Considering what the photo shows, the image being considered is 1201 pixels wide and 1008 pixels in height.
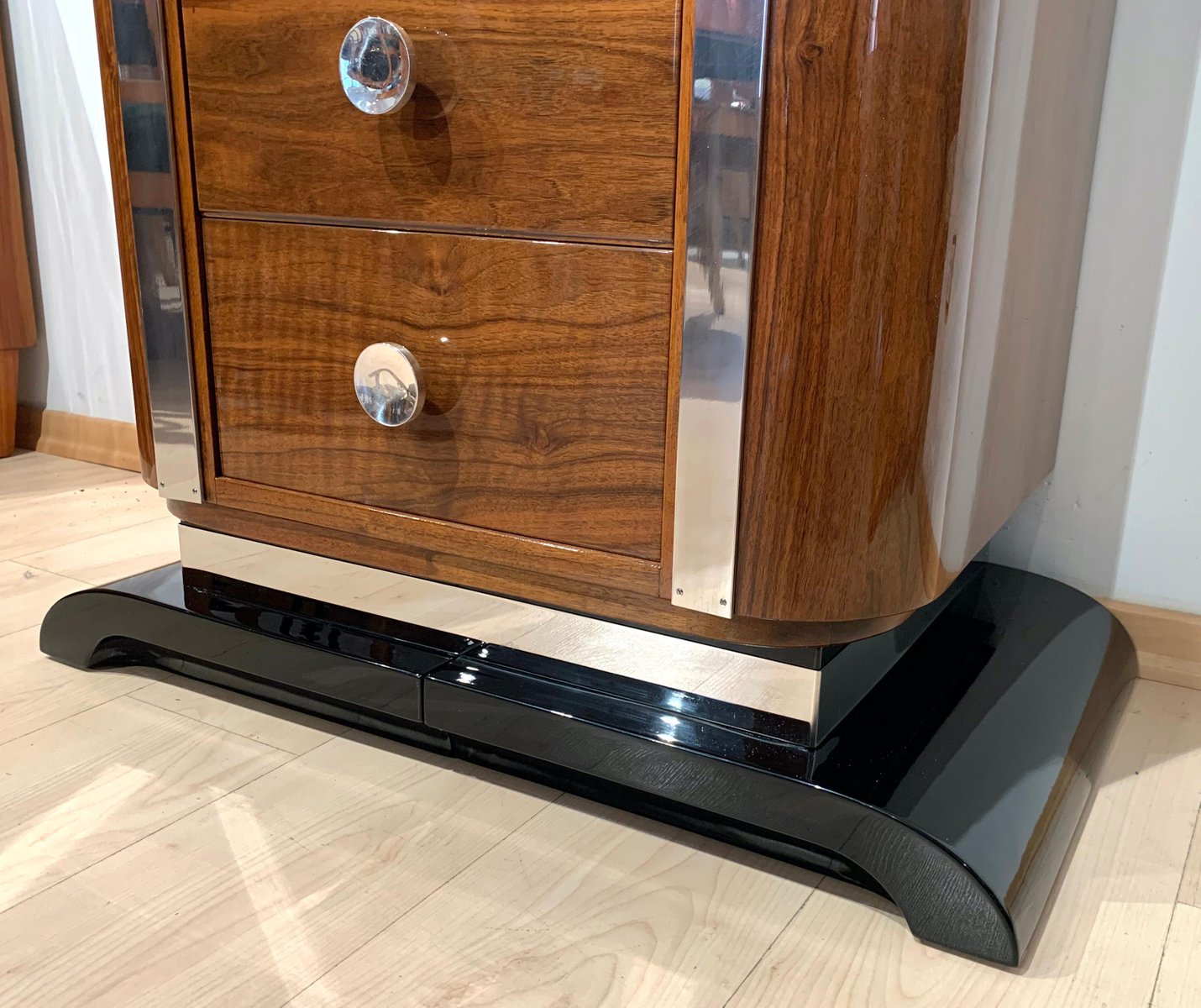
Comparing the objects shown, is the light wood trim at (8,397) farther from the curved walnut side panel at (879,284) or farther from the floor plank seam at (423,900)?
the curved walnut side panel at (879,284)

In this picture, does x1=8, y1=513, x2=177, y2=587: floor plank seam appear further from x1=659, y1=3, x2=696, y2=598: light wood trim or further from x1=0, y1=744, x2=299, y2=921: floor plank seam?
x1=659, y1=3, x2=696, y2=598: light wood trim

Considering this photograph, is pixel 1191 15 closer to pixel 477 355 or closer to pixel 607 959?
pixel 477 355

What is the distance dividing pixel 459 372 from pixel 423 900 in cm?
26

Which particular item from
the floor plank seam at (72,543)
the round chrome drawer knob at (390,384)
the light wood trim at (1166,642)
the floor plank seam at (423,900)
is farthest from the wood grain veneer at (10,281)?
the light wood trim at (1166,642)

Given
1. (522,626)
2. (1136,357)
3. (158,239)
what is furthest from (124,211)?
(1136,357)

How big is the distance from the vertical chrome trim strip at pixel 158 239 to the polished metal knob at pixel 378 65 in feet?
0.52

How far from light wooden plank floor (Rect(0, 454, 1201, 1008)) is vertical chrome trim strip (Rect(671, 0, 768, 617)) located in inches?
5.9

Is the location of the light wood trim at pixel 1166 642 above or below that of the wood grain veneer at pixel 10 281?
below

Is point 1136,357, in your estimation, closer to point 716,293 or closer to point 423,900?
point 716,293

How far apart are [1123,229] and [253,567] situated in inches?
24.9

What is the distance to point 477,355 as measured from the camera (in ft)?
1.90

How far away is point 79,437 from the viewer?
1.36 metres

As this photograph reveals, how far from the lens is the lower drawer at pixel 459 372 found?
539 millimetres

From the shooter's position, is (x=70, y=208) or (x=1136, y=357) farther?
(x=70, y=208)
